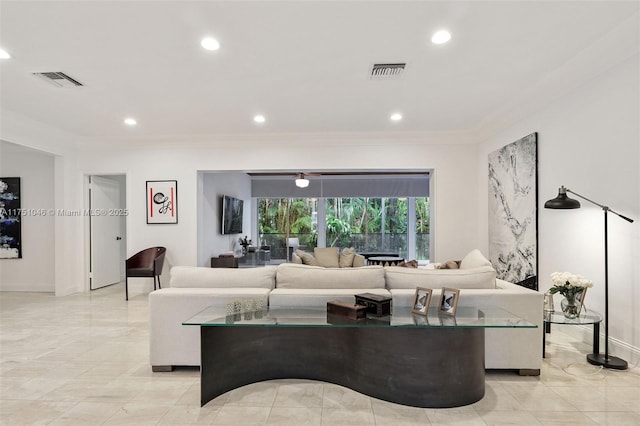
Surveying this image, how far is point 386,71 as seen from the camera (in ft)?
11.6

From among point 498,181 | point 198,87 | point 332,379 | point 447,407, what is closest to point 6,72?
point 198,87

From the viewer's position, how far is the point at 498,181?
5.17 metres

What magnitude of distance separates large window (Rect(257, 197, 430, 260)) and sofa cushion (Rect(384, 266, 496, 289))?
6.84 metres

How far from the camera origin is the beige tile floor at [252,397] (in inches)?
86.4

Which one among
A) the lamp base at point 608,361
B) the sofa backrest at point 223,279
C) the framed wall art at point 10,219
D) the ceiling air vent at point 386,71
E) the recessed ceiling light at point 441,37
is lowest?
the lamp base at point 608,361

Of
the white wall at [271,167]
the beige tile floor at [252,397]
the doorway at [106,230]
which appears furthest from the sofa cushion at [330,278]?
the doorway at [106,230]

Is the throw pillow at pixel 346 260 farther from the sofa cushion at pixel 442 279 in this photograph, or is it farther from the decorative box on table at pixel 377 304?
the decorative box on table at pixel 377 304

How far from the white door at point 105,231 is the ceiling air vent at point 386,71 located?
5331 mm

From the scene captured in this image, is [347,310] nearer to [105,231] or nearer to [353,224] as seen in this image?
[105,231]

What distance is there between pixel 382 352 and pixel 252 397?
0.91m

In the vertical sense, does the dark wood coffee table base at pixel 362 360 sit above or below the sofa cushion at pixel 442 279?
below

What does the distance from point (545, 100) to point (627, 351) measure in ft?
8.34

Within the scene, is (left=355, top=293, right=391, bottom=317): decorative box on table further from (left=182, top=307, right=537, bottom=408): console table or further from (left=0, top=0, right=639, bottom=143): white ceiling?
(left=0, top=0, right=639, bottom=143): white ceiling

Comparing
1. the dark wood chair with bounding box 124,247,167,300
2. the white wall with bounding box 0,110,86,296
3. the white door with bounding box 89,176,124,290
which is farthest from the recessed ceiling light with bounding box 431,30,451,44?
the white door with bounding box 89,176,124,290
